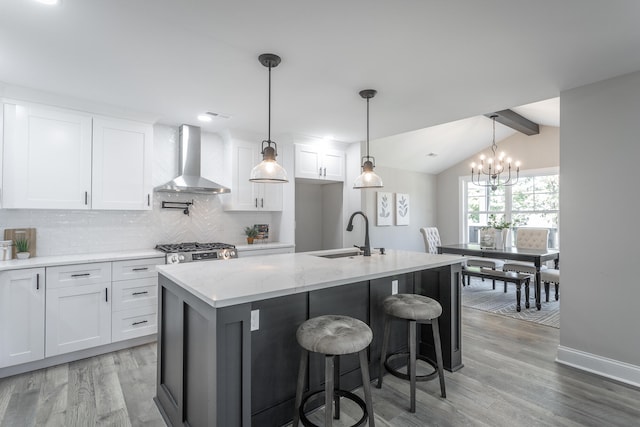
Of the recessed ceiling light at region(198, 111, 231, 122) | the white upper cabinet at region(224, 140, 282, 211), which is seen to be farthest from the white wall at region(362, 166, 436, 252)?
the recessed ceiling light at region(198, 111, 231, 122)

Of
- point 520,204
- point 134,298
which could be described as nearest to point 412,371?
point 134,298

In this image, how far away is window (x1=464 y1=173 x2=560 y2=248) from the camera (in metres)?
6.21

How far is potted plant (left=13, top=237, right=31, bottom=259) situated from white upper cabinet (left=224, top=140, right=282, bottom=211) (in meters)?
2.06

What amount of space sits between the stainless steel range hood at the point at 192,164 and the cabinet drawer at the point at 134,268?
94cm

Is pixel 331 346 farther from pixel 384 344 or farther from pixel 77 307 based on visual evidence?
pixel 77 307

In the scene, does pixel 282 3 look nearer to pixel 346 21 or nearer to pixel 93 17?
pixel 346 21

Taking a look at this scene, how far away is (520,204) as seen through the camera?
665cm

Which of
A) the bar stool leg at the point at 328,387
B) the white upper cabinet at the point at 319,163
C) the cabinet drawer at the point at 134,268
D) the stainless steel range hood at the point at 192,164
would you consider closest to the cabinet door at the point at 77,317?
the cabinet drawer at the point at 134,268

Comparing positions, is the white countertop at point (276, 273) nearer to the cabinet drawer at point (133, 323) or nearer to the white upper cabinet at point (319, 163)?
the cabinet drawer at point (133, 323)

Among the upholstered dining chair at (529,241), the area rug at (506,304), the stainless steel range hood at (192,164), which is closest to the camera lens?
the stainless steel range hood at (192,164)

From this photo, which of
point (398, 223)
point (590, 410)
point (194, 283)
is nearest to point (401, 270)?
point (194, 283)

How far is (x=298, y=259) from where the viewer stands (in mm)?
2748

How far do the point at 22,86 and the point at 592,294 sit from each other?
528 centimetres

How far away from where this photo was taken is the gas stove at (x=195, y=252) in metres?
3.38
